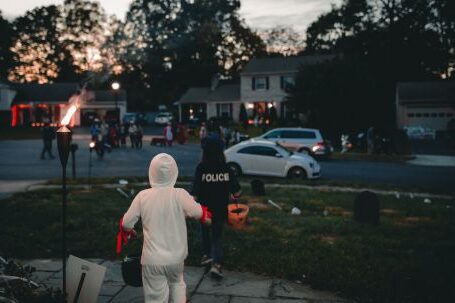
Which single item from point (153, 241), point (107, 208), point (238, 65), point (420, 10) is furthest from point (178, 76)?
point (153, 241)

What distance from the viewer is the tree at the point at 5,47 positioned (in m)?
63.0

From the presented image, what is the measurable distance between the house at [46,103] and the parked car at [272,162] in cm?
4264

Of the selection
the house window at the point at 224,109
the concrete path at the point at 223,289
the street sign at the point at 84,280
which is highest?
the house window at the point at 224,109

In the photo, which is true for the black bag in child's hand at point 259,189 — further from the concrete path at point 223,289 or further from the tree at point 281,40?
the tree at point 281,40

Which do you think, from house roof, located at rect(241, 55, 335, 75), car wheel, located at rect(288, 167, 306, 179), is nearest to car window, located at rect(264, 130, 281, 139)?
car wheel, located at rect(288, 167, 306, 179)

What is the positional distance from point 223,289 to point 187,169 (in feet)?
46.0

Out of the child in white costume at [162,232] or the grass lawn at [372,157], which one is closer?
the child in white costume at [162,232]

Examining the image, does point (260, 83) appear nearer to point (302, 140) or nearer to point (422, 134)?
point (422, 134)

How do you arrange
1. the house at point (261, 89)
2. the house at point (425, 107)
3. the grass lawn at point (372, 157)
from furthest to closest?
the house at point (261, 89) → the house at point (425, 107) → the grass lawn at point (372, 157)

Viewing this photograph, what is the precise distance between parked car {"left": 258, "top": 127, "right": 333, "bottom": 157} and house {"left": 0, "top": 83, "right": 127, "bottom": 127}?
3708cm

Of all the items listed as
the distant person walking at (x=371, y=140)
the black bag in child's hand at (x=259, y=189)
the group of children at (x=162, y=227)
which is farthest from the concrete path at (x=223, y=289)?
the distant person walking at (x=371, y=140)

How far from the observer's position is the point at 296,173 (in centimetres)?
1730

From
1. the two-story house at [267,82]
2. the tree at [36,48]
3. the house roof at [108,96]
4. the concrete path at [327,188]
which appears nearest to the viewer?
the concrete path at [327,188]

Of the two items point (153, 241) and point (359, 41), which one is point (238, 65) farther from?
point (153, 241)
